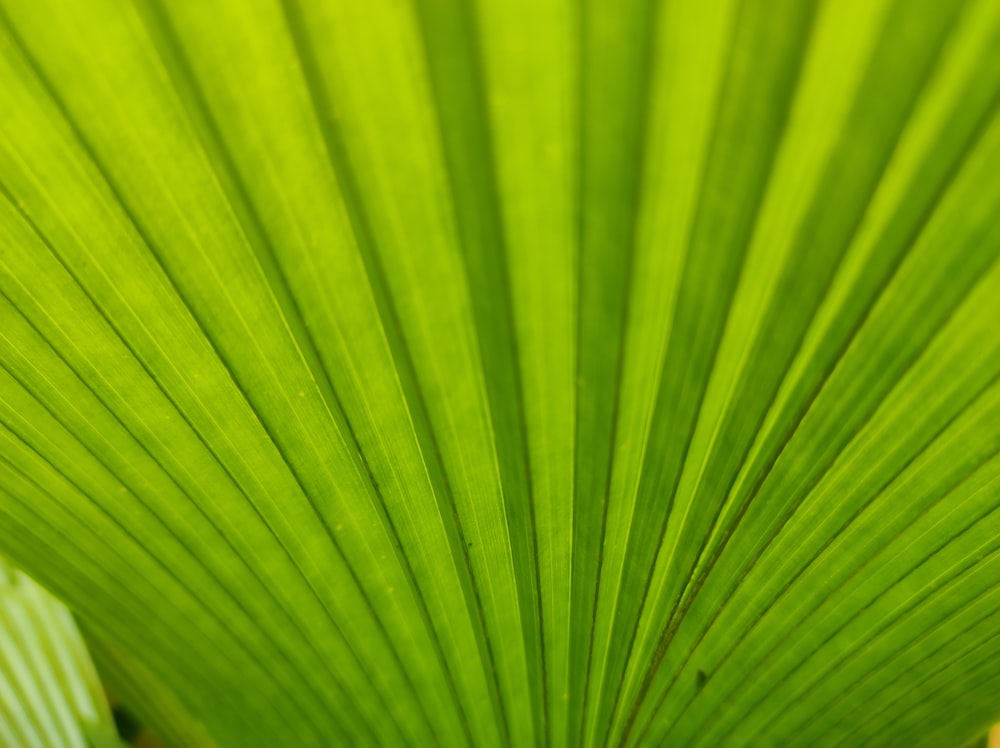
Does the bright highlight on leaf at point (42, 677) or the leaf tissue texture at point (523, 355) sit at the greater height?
the bright highlight on leaf at point (42, 677)

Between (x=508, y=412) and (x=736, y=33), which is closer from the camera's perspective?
(x=736, y=33)

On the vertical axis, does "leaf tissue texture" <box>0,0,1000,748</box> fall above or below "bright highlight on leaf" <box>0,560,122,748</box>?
below

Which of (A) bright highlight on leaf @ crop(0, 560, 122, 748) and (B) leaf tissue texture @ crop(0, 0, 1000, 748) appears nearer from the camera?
(B) leaf tissue texture @ crop(0, 0, 1000, 748)

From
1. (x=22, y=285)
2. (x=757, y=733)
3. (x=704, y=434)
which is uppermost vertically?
(x=22, y=285)

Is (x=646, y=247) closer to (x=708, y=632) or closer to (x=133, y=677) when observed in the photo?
(x=708, y=632)

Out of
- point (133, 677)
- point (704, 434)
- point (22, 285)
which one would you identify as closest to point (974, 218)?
point (704, 434)

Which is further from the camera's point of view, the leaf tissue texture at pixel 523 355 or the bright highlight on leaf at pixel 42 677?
the bright highlight on leaf at pixel 42 677

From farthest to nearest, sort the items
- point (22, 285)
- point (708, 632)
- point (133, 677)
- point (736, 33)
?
point (133, 677)
point (708, 632)
point (22, 285)
point (736, 33)

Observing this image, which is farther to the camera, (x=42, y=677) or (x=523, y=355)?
(x=42, y=677)
